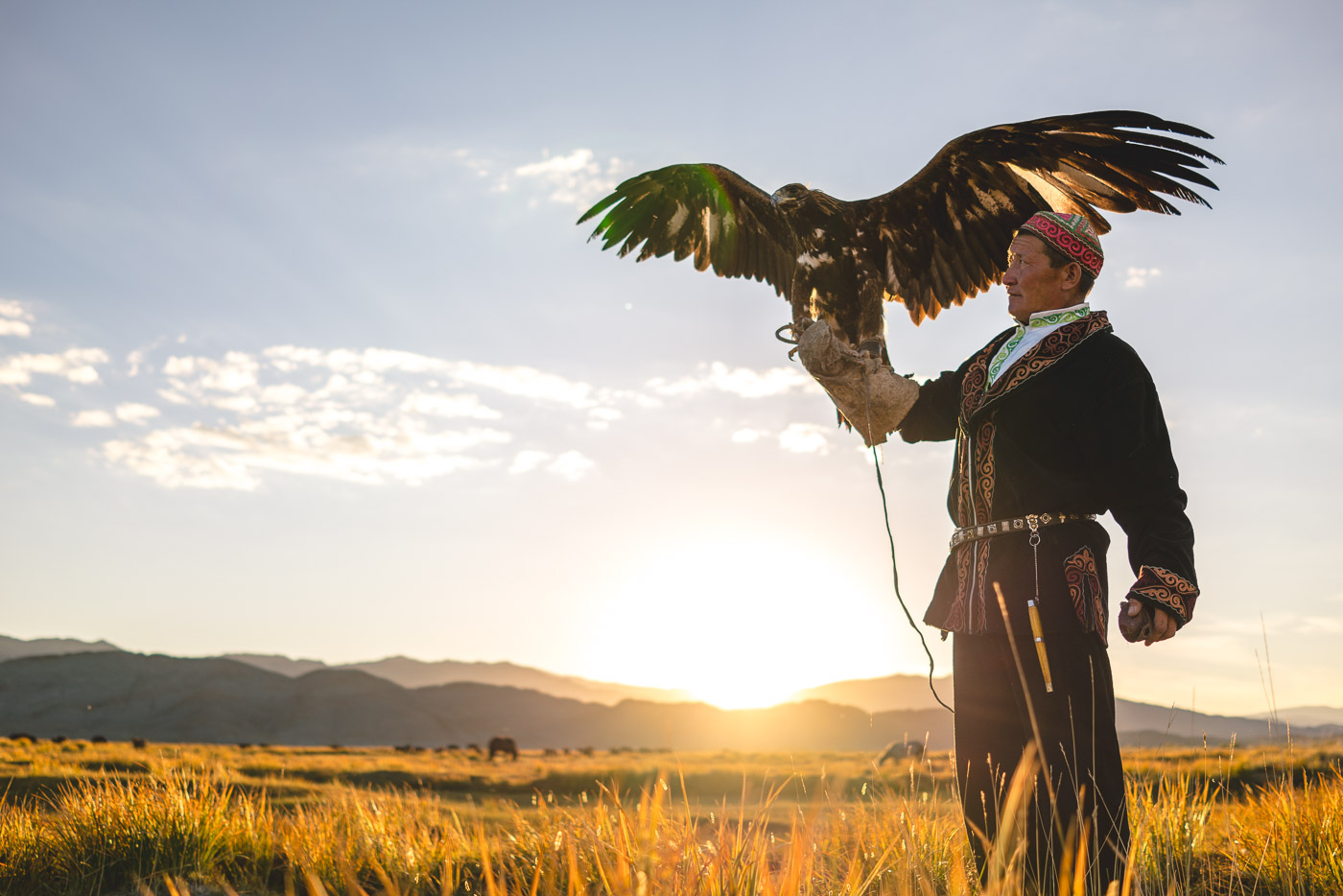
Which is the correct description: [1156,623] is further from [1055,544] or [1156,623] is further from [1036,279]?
[1036,279]

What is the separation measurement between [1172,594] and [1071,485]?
0.36 m

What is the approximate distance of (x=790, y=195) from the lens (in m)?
3.92

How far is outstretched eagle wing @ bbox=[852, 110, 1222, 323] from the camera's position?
3.04 m

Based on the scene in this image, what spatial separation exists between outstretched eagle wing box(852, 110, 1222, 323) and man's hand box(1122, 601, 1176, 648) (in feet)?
5.18

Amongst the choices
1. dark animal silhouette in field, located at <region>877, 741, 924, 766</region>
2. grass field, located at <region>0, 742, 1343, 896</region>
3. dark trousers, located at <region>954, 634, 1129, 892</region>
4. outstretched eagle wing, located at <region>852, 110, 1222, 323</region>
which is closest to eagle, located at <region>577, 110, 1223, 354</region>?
outstretched eagle wing, located at <region>852, 110, 1222, 323</region>

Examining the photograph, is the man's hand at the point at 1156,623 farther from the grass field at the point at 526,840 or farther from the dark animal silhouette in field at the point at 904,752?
the dark animal silhouette in field at the point at 904,752

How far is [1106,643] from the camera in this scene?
91.7 inches

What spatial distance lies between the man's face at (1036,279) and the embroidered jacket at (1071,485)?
106 millimetres

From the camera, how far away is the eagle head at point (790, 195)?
3898mm

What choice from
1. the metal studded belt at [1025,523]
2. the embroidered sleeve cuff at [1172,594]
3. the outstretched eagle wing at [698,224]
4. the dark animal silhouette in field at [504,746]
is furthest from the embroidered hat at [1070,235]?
the dark animal silhouette in field at [504,746]

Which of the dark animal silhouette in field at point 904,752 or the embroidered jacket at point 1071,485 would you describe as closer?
the embroidered jacket at point 1071,485

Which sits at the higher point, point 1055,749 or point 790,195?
point 790,195

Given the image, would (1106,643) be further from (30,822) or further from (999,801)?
(30,822)

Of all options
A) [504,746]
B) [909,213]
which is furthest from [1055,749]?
[504,746]
